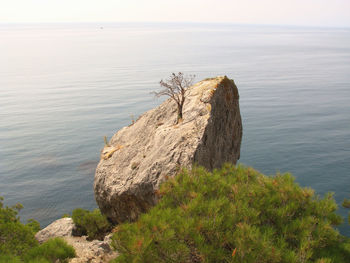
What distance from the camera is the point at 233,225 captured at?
768cm

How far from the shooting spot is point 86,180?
1622 inches

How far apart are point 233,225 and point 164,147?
9.53 metres

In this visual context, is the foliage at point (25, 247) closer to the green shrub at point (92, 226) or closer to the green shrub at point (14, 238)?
the green shrub at point (14, 238)

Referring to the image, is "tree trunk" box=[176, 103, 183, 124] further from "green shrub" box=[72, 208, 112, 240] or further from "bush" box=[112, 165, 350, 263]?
"bush" box=[112, 165, 350, 263]

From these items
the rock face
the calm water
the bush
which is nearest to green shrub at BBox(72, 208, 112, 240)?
the rock face

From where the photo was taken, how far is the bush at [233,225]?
711 centimetres

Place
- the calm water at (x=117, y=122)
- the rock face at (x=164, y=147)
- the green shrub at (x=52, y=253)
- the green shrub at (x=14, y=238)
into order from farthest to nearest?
the calm water at (x=117, y=122)
the rock face at (x=164, y=147)
the green shrub at (x=14, y=238)
the green shrub at (x=52, y=253)

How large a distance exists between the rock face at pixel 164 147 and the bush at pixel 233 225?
5630 millimetres

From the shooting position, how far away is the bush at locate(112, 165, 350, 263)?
711 centimetres

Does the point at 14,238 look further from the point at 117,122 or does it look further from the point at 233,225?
the point at 117,122

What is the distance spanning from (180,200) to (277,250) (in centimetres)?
290

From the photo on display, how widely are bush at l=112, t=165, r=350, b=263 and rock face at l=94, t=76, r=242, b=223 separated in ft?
18.5

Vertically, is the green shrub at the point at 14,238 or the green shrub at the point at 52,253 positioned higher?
the green shrub at the point at 14,238

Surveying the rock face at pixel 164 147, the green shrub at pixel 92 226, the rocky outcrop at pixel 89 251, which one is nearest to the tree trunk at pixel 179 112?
the rock face at pixel 164 147
